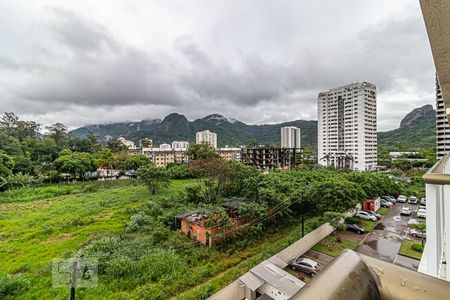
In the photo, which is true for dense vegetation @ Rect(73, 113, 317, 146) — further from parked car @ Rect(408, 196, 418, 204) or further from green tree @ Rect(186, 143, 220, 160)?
parked car @ Rect(408, 196, 418, 204)

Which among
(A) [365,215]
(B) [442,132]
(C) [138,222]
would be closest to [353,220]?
(A) [365,215]

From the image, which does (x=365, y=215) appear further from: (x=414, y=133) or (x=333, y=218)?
(x=414, y=133)

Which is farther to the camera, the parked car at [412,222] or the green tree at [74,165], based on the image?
the green tree at [74,165]

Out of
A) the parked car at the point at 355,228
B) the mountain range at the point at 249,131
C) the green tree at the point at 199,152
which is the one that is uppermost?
the mountain range at the point at 249,131

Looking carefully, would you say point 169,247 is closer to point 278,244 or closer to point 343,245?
point 278,244

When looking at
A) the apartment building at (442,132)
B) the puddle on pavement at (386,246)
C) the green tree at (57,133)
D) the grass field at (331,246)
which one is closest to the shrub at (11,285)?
the grass field at (331,246)

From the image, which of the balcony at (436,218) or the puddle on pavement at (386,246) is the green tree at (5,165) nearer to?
the balcony at (436,218)
